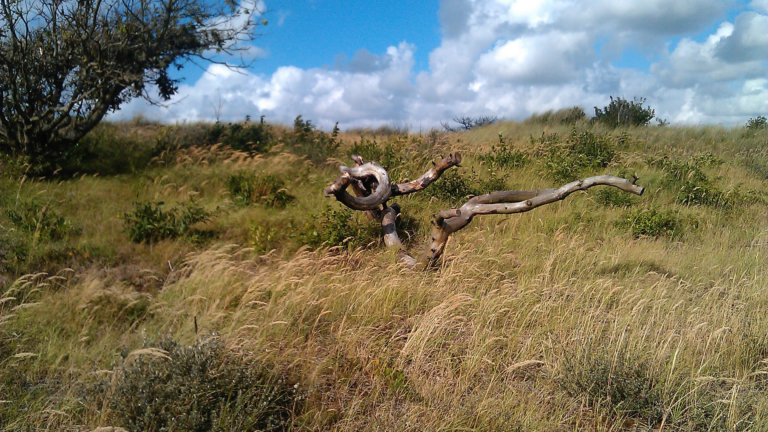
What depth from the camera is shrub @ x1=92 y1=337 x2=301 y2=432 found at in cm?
330

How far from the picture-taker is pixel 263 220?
25.5 ft

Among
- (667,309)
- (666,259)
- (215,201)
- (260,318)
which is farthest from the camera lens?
(215,201)

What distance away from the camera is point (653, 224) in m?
8.09

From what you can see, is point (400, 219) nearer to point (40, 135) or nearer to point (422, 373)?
point (422, 373)

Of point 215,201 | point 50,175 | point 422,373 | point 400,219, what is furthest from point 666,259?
point 50,175

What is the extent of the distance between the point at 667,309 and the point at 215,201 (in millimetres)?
7121

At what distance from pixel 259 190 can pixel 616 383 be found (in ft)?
21.7

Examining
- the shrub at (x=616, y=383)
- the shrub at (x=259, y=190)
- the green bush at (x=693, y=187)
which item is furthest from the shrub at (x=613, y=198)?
the shrub at (x=259, y=190)

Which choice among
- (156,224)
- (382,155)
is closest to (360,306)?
(156,224)

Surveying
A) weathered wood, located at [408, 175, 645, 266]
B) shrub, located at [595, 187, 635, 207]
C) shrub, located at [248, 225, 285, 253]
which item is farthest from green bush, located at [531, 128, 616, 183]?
shrub, located at [248, 225, 285, 253]

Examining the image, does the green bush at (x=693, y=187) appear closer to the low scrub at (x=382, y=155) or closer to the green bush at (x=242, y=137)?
the low scrub at (x=382, y=155)

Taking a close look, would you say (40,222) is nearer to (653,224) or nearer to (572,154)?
(653,224)

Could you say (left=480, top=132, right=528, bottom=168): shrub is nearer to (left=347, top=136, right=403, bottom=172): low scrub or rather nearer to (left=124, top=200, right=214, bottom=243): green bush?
(left=347, top=136, right=403, bottom=172): low scrub

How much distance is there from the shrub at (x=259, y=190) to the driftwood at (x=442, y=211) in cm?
180
